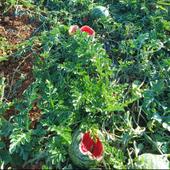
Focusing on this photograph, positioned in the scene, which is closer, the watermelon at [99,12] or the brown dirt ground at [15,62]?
the brown dirt ground at [15,62]

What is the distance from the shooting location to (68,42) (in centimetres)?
352

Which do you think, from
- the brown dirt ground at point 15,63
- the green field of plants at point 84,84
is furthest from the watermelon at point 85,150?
the brown dirt ground at point 15,63

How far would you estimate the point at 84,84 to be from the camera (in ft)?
10.2

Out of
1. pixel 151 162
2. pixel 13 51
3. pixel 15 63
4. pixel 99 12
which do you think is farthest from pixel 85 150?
pixel 99 12

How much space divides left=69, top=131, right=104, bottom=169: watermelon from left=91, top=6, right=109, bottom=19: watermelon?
4.64ft

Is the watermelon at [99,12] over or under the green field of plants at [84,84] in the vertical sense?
over

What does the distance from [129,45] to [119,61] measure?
0.26m

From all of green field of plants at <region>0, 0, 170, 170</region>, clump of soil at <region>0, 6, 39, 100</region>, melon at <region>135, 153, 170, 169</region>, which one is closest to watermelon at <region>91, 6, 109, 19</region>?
green field of plants at <region>0, 0, 170, 170</region>

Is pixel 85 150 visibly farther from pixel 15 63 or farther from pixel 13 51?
pixel 13 51

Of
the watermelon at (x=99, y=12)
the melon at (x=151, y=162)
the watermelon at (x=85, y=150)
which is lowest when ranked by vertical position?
the watermelon at (x=85, y=150)

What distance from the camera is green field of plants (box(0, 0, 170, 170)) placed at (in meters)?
2.85

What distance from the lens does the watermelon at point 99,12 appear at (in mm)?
3938

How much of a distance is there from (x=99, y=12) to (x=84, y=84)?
3.57ft

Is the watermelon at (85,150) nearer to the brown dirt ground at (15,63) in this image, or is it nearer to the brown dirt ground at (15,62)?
the brown dirt ground at (15,63)
